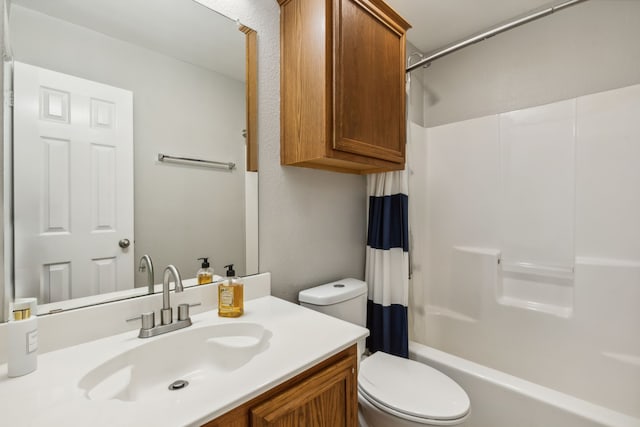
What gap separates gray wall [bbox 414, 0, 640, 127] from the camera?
60.0 inches

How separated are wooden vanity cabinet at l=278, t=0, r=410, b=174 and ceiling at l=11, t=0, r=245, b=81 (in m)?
0.23

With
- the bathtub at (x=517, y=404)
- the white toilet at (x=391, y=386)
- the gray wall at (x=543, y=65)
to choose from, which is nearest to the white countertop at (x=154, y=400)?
the white toilet at (x=391, y=386)

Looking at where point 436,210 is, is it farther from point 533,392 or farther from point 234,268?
point 234,268

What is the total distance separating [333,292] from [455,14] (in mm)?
1810

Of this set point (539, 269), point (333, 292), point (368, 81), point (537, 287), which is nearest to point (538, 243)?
point (539, 269)

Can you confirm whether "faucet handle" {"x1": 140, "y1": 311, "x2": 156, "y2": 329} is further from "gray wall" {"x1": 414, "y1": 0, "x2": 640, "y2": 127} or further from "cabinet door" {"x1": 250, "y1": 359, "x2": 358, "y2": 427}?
"gray wall" {"x1": 414, "y1": 0, "x2": 640, "y2": 127}

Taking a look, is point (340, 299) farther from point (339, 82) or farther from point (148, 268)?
point (339, 82)

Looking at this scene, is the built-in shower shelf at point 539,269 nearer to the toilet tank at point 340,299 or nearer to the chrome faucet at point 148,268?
the toilet tank at point 340,299

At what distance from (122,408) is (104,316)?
1.43 ft

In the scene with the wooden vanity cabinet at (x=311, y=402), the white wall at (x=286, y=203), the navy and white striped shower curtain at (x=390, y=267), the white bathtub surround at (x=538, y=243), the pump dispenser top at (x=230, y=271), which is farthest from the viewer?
the navy and white striped shower curtain at (x=390, y=267)

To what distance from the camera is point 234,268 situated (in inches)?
47.2

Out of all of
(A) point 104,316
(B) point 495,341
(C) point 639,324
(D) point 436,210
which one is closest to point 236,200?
(A) point 104,316

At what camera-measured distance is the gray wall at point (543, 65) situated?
152 centimetres

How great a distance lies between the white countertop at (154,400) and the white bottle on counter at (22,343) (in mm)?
21
